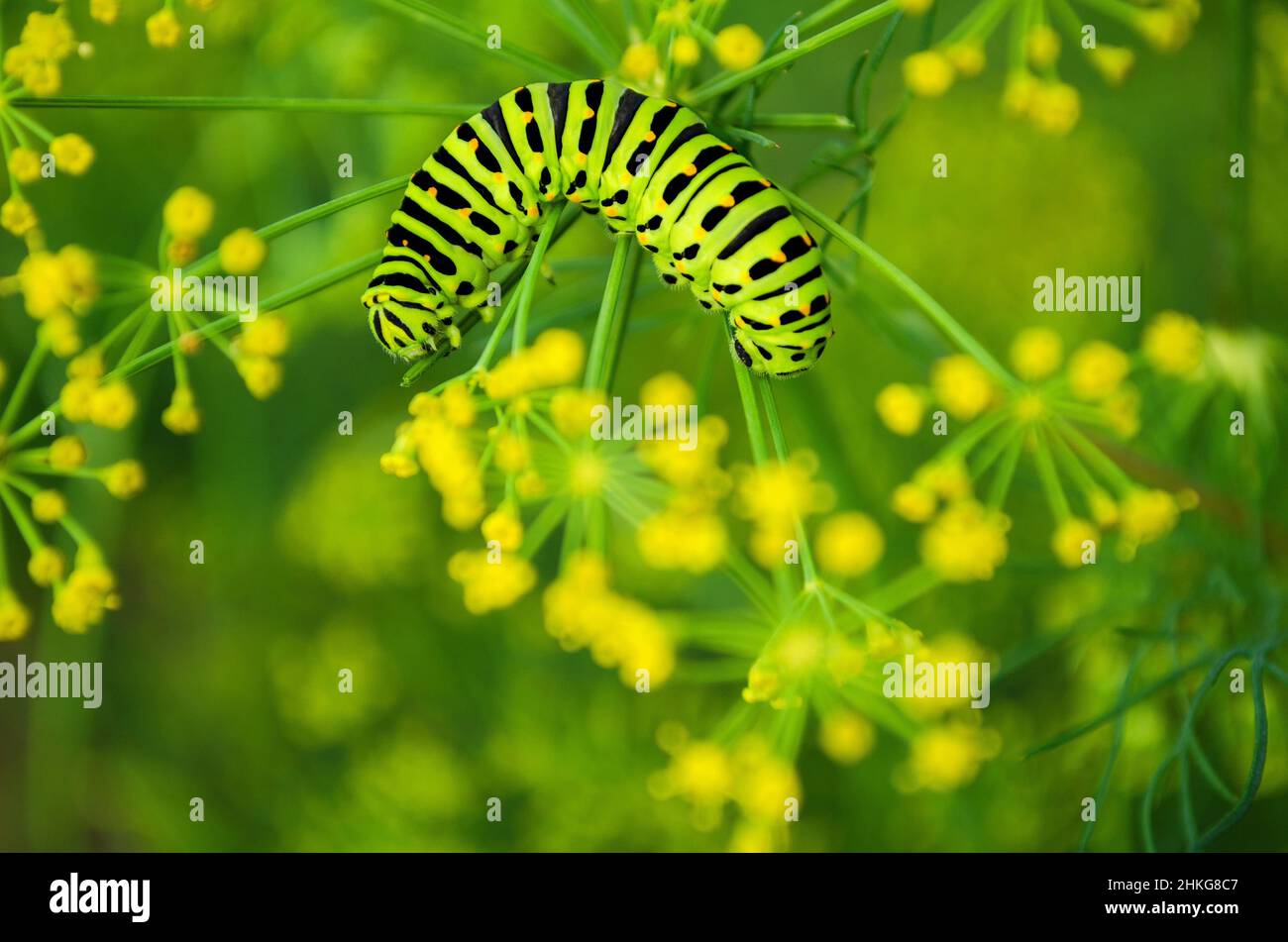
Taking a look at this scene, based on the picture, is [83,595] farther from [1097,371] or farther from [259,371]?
[1097,371]

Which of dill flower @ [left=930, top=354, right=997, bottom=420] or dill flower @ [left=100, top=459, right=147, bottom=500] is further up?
dill flower @ [left=930, top=354, right=997, bottom=420]

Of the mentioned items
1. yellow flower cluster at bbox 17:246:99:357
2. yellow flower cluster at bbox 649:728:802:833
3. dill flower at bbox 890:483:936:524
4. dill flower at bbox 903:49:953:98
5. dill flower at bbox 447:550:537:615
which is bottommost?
yellow flower cluster at bbox 649:728:802:833

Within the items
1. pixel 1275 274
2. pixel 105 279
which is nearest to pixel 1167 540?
pixel 1275 274

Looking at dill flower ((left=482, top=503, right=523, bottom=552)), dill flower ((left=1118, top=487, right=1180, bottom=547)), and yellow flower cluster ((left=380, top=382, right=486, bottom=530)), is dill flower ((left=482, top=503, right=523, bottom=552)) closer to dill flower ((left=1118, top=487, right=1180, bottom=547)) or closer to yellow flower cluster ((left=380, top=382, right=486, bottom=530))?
yellow flower cluster ((left=380, top=382, right=486, bottom=530))

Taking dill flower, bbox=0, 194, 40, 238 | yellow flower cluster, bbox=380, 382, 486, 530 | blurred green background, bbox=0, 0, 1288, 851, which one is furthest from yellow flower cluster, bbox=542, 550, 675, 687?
blurred green background, bbox=0, 0, 1288, 851

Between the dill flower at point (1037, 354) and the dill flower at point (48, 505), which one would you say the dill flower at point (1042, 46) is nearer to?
the dill flower at point (1037, 354)
